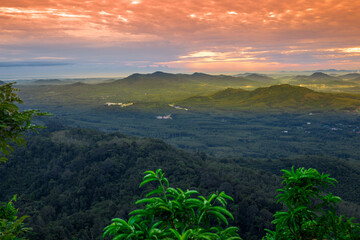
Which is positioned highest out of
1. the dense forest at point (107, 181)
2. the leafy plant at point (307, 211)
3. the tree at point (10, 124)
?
the tree at point (10, 124)

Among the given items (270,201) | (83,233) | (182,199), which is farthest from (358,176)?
(182,199)

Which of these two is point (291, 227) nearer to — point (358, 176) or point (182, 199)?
point (182, 199)

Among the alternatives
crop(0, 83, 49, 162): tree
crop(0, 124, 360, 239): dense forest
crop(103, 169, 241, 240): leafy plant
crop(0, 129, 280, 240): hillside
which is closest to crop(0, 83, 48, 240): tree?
crop(0, 83, 49, 162): tree

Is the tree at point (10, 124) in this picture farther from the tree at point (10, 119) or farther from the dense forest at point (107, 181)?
the dense forest at point (107, 181)

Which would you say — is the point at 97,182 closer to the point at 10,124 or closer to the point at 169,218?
the point at 10,124

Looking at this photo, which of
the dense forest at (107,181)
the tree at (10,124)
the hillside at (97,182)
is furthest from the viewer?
the dense forest at (107,181)

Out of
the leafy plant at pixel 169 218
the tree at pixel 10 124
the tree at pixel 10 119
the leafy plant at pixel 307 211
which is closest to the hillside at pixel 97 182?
the tree at pixel 10 124

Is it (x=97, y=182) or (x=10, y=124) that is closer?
(x=10, y=124)

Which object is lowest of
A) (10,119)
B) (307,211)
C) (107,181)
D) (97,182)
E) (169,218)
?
(107,181)

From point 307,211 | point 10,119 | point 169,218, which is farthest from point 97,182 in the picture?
point 307,211
